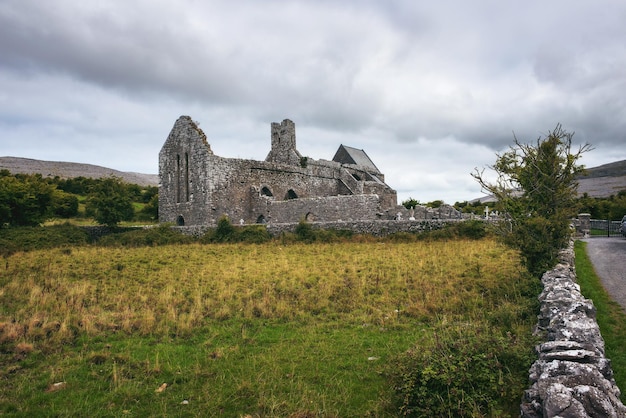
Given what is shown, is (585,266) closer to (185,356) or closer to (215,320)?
(215,320)

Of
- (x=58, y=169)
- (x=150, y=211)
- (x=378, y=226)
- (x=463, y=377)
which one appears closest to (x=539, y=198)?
(x=463, y=377)

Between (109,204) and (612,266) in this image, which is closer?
(612,266)

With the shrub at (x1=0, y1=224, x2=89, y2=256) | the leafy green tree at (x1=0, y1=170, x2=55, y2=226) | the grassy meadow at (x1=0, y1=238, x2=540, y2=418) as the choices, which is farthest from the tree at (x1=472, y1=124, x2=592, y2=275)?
the leafy green tree at (x1=0, y1=170, x2=55, y2=226)

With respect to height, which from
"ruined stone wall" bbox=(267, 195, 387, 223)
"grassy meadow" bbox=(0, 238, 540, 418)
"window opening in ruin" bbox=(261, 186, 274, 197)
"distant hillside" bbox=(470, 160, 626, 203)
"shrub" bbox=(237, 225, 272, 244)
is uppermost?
"distant hillside" bbox=(470, 160, 626, 203)

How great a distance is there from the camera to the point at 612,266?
14672 mm

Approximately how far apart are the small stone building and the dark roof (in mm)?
10370

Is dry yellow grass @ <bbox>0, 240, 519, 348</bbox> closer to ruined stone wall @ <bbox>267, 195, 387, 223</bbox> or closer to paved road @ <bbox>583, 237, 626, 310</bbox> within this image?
paved road @ <bbox>583, 237, 626, 310</bbox>

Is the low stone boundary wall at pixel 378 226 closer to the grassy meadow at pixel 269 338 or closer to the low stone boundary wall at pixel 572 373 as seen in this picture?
the grassy meadow at pixel 269 338

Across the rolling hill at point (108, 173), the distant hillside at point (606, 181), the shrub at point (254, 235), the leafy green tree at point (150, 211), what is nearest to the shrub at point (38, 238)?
the shrub at point (254, 235)

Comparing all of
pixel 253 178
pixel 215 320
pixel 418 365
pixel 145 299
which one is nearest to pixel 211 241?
pixel 253 178

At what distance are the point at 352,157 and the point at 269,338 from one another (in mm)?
40846

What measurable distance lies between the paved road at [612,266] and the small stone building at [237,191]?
489 inches

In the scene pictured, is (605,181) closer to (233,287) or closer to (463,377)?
(233,287)

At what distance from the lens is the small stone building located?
28875 mm
